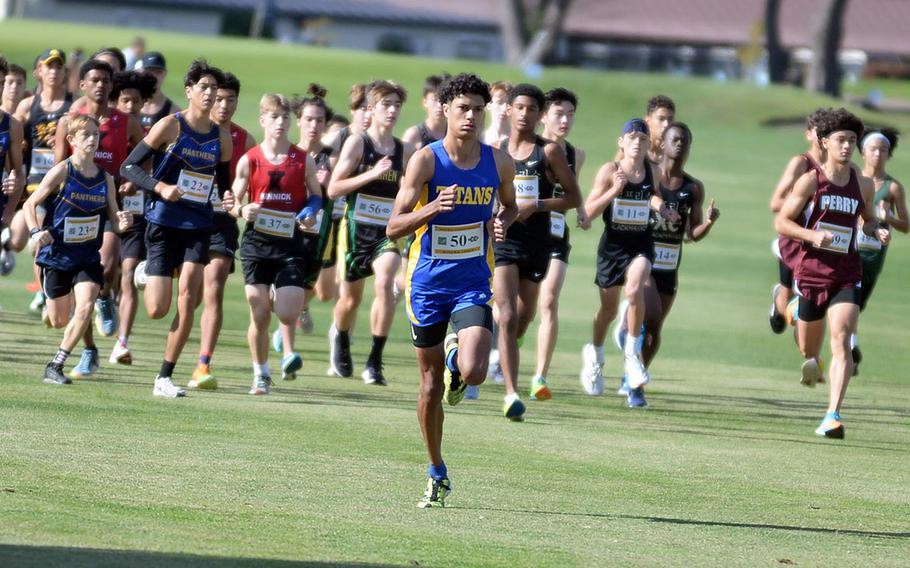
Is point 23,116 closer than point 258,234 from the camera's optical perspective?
No

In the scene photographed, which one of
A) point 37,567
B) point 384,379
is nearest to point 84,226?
point 384,379

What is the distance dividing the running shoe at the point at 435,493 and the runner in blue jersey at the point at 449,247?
0.44ft

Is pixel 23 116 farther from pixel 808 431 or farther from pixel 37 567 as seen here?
pixel 37 567

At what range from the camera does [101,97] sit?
47.6ft

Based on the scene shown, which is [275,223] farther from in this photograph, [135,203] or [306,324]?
[306,324]

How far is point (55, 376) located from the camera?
12.8 m

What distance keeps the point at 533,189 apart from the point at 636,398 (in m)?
2.29

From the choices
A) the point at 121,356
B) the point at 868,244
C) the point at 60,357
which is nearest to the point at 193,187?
the point at 60,357

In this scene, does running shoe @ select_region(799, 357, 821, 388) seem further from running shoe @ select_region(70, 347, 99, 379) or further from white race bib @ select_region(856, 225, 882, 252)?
running shoe @ select_region(70, 347, 99, 379)

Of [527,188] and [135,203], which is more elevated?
[527,188]

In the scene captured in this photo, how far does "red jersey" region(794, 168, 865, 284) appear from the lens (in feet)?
42.9

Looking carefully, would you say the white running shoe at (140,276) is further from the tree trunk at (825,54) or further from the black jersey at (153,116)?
the tree trunk at (825,54)

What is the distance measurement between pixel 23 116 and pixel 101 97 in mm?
2197

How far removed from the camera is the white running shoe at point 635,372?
568 inches
